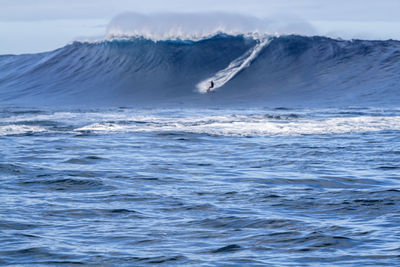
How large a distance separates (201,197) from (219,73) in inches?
931

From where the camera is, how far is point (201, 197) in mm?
8164

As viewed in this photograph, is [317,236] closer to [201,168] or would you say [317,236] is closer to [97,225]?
[97,225]

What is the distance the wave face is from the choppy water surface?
1318 centimetres

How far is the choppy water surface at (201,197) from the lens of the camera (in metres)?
5.99

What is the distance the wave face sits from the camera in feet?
94.8

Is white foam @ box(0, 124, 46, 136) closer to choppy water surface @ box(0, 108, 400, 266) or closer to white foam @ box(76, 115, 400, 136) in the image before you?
choppy water surface @ box(0, 108, 400, 266)

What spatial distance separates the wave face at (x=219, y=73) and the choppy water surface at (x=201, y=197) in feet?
43.2

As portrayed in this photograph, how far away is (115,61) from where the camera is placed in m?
34.1

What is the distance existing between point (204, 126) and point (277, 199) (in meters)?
9.02

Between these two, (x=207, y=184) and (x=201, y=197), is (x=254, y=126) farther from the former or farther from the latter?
(x=201, y=197)

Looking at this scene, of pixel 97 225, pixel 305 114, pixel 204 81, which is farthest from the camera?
pixel 204 81

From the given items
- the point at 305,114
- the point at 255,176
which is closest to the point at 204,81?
the point at 305,114

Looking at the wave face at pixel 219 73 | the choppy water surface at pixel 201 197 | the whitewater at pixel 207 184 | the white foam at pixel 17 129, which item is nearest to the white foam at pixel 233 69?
the wave face at pixel 219 73

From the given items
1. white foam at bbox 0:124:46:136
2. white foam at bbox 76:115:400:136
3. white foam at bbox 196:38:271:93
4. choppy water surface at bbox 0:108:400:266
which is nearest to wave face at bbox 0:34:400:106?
white foam at bbox 196:38:271:93
